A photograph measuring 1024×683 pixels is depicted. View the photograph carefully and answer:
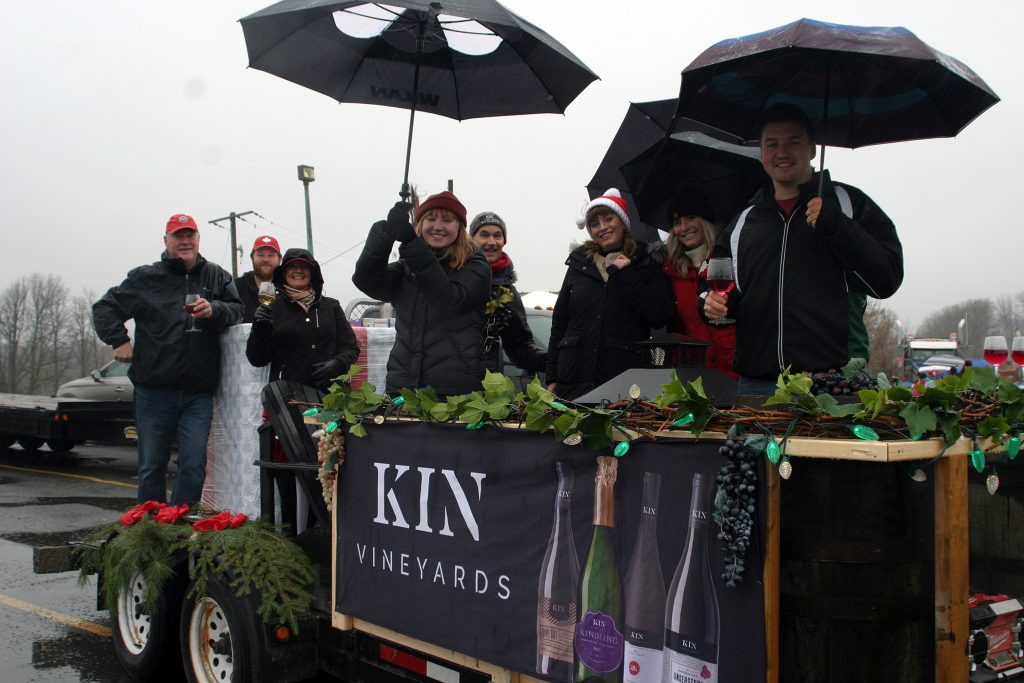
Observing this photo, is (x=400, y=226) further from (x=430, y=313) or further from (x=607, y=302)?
(x=607, y=302)

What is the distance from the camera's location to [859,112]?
3.56 m

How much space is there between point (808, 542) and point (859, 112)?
7.09 ft

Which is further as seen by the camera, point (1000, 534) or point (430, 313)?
point (430, 313)

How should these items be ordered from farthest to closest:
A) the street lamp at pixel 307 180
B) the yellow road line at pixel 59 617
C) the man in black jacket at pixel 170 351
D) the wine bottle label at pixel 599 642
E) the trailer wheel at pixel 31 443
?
the street lamp at pixel 307 180 < the trailer wheel at pixel 31 443 < the man in black jacket at pixel 170 351 < the yellow road line at pixel 59 617 < the wine bottle label at pixel 599 642

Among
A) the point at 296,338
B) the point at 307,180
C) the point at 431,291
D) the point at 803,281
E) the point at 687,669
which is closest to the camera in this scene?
the point at 687,669

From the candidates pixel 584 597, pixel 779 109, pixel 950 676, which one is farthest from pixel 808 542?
pixel 779 109

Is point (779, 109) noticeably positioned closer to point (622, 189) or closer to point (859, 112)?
point (859, 112)

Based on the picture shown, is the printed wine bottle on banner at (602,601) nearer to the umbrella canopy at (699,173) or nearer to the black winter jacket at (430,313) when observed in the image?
the black winter jacket at (430,313)

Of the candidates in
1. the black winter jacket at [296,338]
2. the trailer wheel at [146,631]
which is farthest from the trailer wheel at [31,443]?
the trailer wheel at [146,631]

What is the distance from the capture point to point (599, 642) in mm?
2352

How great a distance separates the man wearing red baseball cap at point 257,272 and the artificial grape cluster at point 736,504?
185 inches

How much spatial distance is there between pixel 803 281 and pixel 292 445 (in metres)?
2.11

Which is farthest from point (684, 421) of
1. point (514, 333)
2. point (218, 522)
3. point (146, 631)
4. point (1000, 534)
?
point (146, 631)

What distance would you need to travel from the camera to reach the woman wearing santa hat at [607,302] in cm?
385
